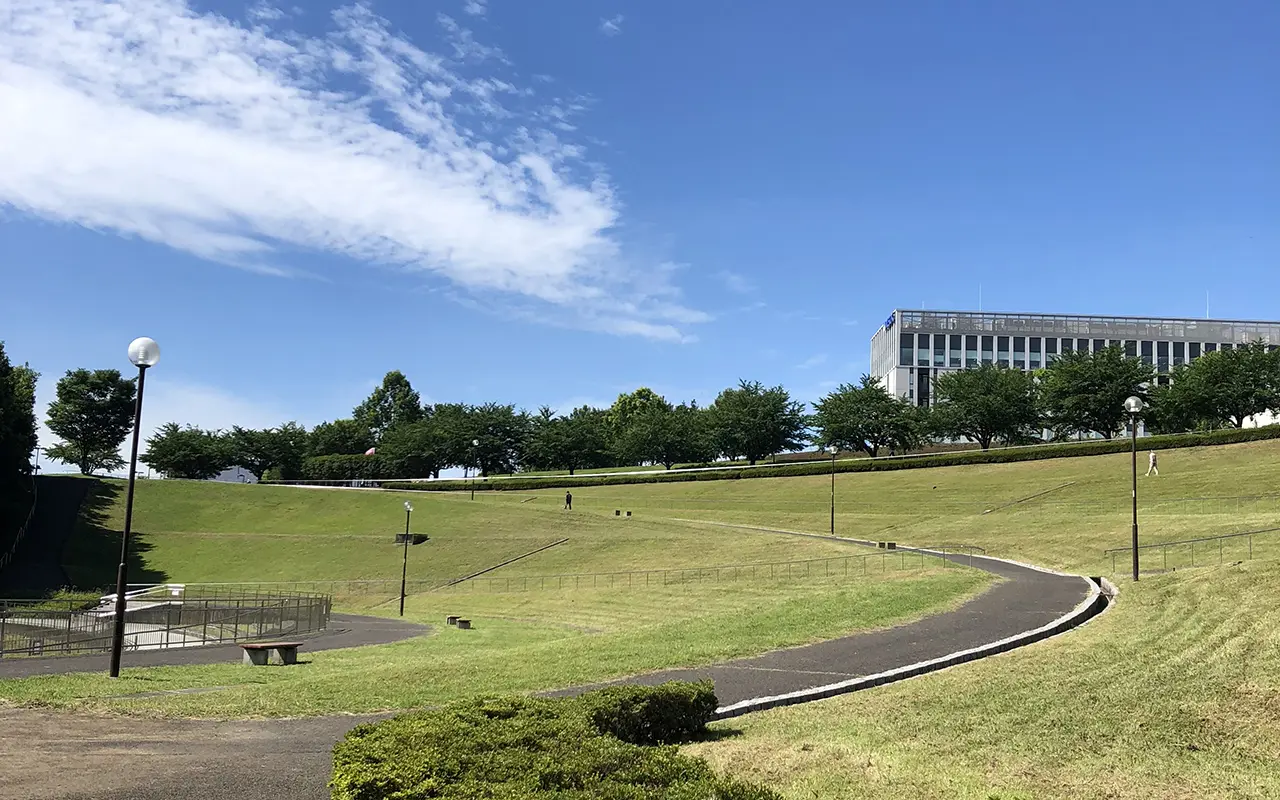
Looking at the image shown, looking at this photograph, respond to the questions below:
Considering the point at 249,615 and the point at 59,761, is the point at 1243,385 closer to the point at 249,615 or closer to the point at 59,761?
the point at 249,615

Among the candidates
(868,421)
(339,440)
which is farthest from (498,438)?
(868,421)

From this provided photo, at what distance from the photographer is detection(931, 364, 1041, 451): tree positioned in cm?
9694

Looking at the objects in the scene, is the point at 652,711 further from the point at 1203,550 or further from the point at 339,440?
the point at 339,440

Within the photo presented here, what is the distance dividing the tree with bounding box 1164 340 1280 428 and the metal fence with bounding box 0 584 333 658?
83.9 metres

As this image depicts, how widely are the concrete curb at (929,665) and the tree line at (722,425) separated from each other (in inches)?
2593

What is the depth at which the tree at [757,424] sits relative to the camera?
107625 millimetres

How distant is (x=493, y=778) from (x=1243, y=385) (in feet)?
319

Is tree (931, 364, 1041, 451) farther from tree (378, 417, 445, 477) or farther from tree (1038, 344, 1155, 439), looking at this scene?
tree (378, 417, 445, 477)

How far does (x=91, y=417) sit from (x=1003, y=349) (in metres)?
128

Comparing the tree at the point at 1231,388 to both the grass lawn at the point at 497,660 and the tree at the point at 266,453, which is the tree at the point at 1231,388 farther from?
the tree at the point at 266,453

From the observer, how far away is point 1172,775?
9.49 metres

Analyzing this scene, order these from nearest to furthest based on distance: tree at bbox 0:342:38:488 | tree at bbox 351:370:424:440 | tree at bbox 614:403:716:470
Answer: tree at bbox 0:342:38:488 → tree at bbox 614:403:716:470 → tree at bbox 351:370:424:440

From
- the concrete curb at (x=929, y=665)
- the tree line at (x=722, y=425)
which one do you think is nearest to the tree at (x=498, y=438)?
the tree line at (x=722, y=425)

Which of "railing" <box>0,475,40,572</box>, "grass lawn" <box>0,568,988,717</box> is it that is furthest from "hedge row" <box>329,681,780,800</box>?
"railing" <box>0,475,40,572</box>
